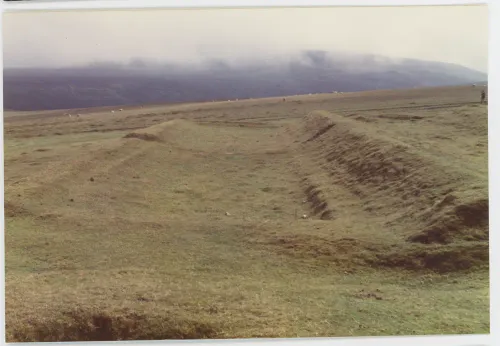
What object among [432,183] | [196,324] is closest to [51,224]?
[196,324]

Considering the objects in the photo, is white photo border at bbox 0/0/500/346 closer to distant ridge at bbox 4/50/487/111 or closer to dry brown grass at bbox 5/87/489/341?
dry brown grass at bbox 5/87/489/341

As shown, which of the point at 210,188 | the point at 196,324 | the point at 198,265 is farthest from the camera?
the point at 210,188

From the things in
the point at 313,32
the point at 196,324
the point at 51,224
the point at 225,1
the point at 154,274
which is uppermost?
the point at 225,1

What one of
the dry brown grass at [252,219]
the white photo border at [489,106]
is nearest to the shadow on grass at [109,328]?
the dry brown grass at [252,219]

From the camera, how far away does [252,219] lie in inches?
251

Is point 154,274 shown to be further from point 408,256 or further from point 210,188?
point 408,256

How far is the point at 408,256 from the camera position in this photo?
5.98 meters

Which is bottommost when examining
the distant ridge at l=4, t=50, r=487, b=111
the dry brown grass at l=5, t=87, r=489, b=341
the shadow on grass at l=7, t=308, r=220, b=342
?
the shadow on grass at l=7, t=308, r=220, b=342

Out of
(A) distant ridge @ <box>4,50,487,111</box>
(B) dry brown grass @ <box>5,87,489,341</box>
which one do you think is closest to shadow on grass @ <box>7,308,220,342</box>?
(B) dry brown grass @ <box>5,87,489,341</box>

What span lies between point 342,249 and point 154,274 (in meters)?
2.66

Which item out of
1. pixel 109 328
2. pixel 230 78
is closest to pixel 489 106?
pixel 230 78

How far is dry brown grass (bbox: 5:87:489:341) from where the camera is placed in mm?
5770

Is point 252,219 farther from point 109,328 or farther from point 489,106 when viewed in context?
point 489,106

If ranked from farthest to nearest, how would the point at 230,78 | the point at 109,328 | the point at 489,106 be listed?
the point at 230,78 < the point at 489,106 < the point at 109,328
